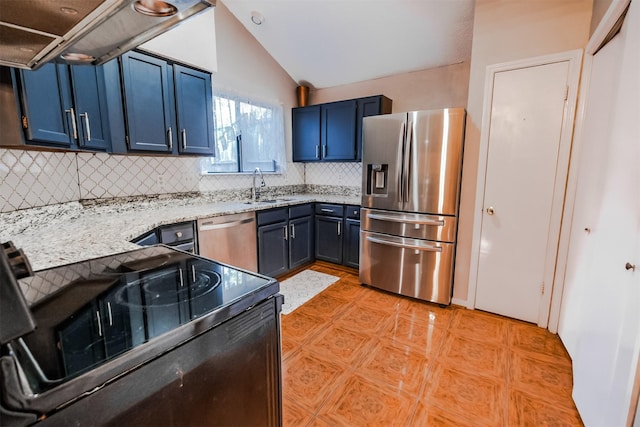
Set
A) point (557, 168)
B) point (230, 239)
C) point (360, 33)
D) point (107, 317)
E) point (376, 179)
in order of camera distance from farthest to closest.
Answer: point (360, 33) → point (376, 179) → point (230, 239) → point (557, 168) → point (107, 317)

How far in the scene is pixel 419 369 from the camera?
1.89 metres

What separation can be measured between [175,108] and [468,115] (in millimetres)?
2516

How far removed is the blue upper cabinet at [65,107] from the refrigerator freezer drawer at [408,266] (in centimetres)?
243

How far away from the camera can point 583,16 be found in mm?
2018

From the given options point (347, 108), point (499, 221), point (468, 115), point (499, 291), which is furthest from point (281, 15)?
point (499, 291)

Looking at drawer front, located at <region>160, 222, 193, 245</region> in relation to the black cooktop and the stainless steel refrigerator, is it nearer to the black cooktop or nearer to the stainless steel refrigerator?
the black cooktop

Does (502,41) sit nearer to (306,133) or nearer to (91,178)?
(306,133)

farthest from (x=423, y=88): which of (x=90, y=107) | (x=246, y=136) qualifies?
(x=90, y=107)

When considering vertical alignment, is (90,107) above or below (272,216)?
above

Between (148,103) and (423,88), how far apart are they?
290 centimetres

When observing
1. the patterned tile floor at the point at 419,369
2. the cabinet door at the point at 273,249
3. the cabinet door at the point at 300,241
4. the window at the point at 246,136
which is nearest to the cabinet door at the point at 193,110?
the window at the point at 246,136

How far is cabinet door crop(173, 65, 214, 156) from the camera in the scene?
250 centimetres

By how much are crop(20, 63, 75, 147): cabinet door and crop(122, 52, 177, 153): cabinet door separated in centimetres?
46

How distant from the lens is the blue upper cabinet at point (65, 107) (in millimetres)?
1427
